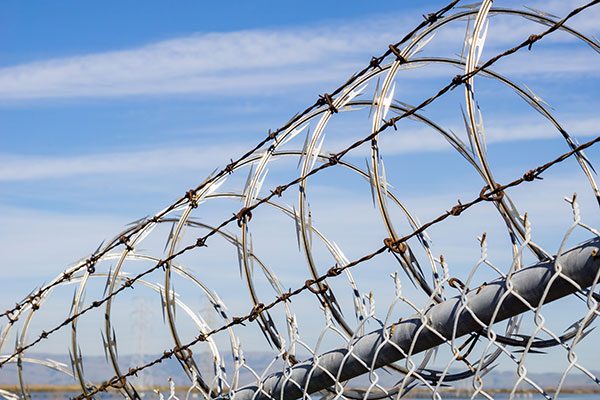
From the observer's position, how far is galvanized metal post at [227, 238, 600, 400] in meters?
2.77

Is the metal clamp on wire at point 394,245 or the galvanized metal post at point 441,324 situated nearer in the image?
the galvanized metal post at point 441,324

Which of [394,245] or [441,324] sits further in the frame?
[394,245]

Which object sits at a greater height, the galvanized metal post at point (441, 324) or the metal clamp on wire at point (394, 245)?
the metal clamp on wire at point (394, 245)

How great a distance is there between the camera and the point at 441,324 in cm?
318

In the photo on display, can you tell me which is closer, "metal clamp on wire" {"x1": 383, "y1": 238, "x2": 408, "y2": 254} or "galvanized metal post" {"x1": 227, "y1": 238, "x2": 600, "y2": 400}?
"galvanized metal post" {"x1": 227, "y1": 238, "x2": 600, "y2": 400}

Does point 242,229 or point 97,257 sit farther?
point 97,257

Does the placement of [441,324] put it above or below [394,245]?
below

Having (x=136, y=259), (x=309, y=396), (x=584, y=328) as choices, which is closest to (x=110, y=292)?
(x=136, y=259)

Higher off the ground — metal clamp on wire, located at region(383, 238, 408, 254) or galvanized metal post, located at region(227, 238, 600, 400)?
metal clamp on wire, located at region(383, 238, 408, 254)

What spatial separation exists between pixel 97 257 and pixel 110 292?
36cm

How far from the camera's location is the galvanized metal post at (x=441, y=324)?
2.77 meters

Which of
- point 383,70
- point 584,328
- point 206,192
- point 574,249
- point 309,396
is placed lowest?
point 309,396

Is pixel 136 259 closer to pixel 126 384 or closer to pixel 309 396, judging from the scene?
pixel 126 384

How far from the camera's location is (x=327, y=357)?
3.70 meters
